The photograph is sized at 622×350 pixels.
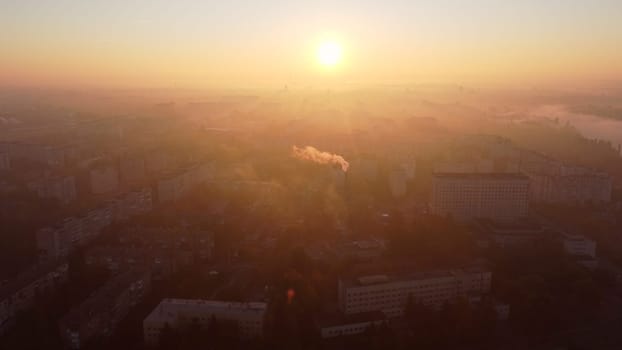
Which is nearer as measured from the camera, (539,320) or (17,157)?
(539,320)

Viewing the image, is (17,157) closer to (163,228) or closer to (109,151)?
(109,151)

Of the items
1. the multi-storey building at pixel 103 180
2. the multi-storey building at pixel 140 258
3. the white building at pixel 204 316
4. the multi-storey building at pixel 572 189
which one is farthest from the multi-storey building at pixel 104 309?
the multi-storey building at pixel 572 189

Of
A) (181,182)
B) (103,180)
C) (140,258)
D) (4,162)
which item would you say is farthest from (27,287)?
(4,162)

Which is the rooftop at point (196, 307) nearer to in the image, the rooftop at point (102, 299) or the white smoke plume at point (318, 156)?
the rooftop at point (102, 299)

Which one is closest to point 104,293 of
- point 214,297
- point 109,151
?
point 214,297

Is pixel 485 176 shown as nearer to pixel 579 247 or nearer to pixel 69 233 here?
pixel 579 247

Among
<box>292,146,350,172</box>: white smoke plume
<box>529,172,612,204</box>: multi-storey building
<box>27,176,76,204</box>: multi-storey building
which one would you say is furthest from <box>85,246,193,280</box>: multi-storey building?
<box>529,172,612,204</box>: multi-storey building

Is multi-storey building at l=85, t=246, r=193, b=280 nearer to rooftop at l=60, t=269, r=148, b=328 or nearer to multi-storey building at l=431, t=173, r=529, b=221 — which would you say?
rooftop at l=60, t=269, r=148, b=328
